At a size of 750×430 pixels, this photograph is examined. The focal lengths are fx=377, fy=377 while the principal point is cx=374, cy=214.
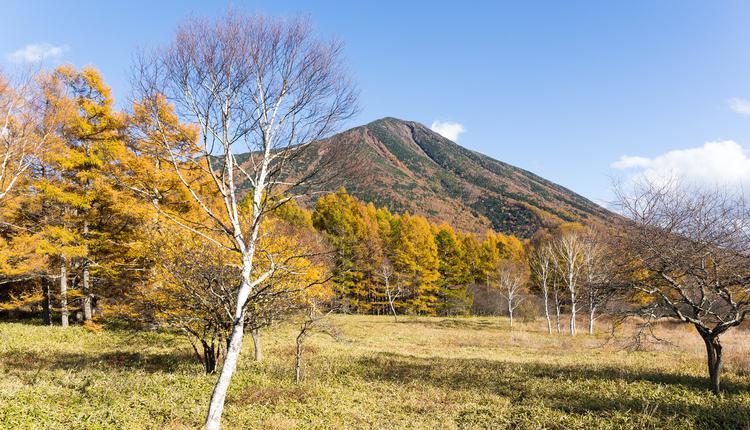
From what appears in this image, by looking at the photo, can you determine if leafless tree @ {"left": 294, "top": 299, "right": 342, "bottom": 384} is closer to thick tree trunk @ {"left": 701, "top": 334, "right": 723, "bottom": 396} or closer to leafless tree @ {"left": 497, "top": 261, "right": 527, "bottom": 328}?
thick tree trunk @ {"left": 701, "top": 334, "right": 723, "bottom": 396}

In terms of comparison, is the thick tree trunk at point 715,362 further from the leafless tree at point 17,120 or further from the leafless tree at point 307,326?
the leafless tree at point 17,120

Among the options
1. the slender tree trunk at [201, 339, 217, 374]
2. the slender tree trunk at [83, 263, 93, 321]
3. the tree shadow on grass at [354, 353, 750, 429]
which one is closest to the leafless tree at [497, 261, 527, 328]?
the tree shadow on grass at [354, 353, 750, 429]

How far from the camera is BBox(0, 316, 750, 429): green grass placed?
26.7ft

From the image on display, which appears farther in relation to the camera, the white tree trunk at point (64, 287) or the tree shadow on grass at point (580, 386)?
the white tree trunk at point (64, 287)

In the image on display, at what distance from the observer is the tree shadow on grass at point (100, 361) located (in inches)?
A: 498

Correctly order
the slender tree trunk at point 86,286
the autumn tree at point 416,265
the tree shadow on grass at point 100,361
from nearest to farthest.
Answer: the tree shadow on grass at point 100,361 < the slender tree trunk at point 86,286 < the autumn tree at point 416,265

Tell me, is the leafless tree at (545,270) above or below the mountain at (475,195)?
below

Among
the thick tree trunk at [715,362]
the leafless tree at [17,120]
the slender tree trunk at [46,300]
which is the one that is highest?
the leafless tree at [17,120]

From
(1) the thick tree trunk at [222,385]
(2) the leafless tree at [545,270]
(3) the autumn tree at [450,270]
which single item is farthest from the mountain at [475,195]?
(1) the thick tree trunk at [222,385]

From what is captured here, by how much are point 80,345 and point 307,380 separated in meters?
11.6

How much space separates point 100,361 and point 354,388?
9.69m

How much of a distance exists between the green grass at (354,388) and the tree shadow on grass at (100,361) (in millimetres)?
52

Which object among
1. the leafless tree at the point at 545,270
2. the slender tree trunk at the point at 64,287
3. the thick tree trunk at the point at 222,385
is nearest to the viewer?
the thick tree trunk at the point at 222,385

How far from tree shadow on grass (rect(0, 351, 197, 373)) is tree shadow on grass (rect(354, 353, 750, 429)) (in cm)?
731
